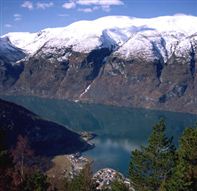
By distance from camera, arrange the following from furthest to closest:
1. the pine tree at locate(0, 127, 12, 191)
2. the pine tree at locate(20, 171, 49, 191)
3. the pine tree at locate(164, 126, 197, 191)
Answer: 1. the pine tree at locate(20, 171, 49, 191)
2. the pine tree at locate(164, 126, 197, 191)
3. the pine tree at locate(0, 127, 12, 191)

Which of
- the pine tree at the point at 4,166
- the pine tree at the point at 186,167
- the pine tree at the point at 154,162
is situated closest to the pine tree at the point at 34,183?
the pine tree at the point at 4,166

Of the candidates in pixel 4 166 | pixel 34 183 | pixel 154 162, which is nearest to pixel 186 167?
pixel 154 162

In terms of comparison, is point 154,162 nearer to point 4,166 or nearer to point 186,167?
point 186,167

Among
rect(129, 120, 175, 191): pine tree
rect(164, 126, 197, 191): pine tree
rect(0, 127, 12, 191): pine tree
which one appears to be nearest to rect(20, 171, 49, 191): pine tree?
rect(0, 127, 12, 191): pine tree

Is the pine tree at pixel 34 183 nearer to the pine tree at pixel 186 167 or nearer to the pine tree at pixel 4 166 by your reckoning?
the pine tree at pixel 4 166

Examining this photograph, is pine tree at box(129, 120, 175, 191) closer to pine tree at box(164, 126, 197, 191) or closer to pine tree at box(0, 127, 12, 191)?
pine tree at box(164, 126, 197, 191)

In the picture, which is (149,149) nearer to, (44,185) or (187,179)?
(187,179)
